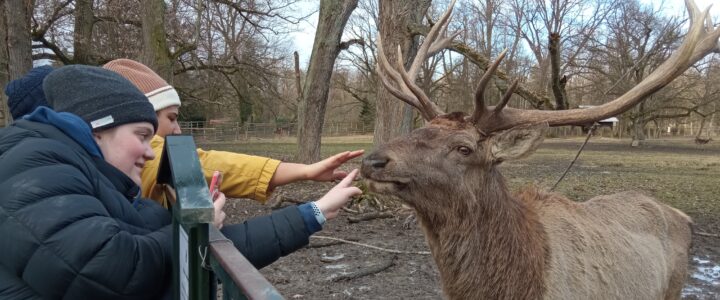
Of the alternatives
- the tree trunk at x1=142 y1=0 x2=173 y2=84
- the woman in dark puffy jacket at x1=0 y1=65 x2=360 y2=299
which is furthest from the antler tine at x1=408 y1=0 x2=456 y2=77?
the tree trunk at x1=142 y1=0 x2=173 y2=84

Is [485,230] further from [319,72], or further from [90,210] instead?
[319,72]

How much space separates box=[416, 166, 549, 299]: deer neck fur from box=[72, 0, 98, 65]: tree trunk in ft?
53.7

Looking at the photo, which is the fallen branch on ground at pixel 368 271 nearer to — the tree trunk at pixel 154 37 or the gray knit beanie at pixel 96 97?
the gray knit beanie at pixel 96 97

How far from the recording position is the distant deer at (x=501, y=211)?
11.0ft

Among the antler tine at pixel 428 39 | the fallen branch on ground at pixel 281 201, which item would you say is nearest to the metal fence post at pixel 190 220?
the antler tine at pixel 428 39

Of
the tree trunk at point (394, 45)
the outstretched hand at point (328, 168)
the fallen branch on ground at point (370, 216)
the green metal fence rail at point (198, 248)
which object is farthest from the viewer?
the tree trunk at point (394, 45)

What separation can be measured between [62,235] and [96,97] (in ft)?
2.00

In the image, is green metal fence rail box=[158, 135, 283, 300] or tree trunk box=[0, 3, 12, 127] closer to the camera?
green metal fence rail box=[158, 135, 283, 300]

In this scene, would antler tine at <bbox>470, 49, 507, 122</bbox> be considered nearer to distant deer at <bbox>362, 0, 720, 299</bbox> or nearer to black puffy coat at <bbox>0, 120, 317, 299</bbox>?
distant deer at <bbox>362, 0, 720, 299</bbox>

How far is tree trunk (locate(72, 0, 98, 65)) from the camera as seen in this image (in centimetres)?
1675

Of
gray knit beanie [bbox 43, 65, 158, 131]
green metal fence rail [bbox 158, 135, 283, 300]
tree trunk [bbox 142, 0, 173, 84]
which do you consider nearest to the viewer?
green metal fence rail [bbox 158, 135, 283, 300]

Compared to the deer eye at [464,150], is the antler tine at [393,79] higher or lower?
higher

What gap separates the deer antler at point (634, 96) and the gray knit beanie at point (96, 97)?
93.3 inches

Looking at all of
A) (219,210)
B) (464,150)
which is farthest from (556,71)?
(219,210)
